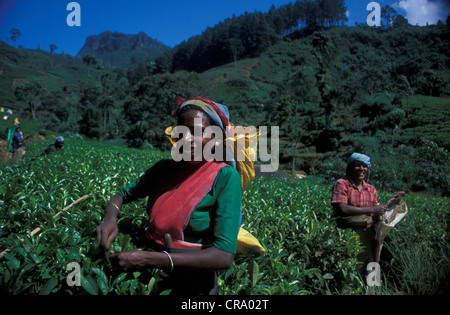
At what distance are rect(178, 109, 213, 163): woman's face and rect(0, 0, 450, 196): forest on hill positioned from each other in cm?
392

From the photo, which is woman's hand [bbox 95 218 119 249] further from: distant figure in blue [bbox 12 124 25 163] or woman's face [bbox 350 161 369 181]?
distant figure in blue [bbox 12 124 25 163]

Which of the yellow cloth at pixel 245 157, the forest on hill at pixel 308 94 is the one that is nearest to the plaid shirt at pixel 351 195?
the yellow cloth at pixel 245 157

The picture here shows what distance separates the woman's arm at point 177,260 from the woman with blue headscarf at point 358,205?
1961 mm

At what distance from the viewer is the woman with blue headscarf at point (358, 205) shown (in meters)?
2.79

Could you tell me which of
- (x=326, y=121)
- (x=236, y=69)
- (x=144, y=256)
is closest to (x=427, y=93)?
(x=326, y=121)

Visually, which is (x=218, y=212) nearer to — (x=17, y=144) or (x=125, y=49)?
(x=17, y=144)

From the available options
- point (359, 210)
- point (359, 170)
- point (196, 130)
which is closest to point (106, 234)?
point (196, 130)

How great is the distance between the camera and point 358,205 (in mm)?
2879

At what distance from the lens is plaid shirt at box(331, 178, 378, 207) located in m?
2.87

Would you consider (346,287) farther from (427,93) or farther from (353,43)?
(353,43)

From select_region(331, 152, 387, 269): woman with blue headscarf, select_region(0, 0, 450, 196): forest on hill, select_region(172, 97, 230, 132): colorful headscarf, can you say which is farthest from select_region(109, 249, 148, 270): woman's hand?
select_region(0, 0, 450, 196): forest on hill

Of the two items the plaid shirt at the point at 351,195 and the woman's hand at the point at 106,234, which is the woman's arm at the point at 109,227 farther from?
the plaid shirt at the point at 351,195

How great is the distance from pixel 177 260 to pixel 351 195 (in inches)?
89.6
